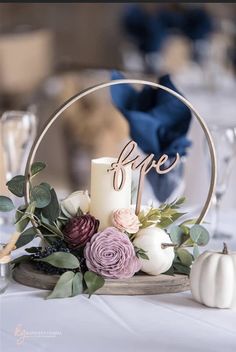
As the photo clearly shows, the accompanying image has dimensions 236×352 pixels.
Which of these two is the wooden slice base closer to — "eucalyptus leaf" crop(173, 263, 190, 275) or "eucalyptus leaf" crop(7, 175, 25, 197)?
"eucalyptus leaf" crop(173, 263, 190, 275)

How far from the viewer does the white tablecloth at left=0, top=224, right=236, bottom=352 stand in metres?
0.97

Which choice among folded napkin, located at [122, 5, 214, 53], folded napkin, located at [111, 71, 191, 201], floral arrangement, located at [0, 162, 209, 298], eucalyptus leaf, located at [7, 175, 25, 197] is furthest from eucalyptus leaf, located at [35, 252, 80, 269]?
folded napkin, located at [122, 5, 214, 53]

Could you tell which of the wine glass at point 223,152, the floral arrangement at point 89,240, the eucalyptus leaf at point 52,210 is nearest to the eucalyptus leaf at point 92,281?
the floral arrangement at point 89,240

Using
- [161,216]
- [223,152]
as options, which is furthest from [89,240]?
[223,152]

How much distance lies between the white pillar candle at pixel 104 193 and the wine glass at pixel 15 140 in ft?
1.79

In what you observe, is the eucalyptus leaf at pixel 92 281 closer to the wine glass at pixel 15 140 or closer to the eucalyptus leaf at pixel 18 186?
the eucalyptus leaf at pixel 18 186

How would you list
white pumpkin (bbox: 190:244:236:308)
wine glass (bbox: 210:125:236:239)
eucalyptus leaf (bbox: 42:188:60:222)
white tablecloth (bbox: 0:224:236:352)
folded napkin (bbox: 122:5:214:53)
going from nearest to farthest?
white tablecloth (bbox: 0:224:236:352), white pumpkin (bbox: 190:244:236:308), eucalyptus leaf (bbox: 42:188:60:222), wine glass (bbox: 210:125:236:239), folded napkin (bbox: 122:5:214:53)

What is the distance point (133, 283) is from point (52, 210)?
0.16 m

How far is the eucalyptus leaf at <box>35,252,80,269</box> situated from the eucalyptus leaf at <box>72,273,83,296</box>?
0.05 ft

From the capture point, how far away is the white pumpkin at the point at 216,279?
3.54ft

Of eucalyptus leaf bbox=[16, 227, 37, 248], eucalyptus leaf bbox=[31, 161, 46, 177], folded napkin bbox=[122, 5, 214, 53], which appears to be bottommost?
eucalyptus leaf bbox=[16, 227, 37, 248]

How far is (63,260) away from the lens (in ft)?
3.72

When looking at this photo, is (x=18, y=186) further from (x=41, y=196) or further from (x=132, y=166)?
(x=132, y=166)

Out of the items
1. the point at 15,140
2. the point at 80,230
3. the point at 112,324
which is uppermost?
the point at 15,140
